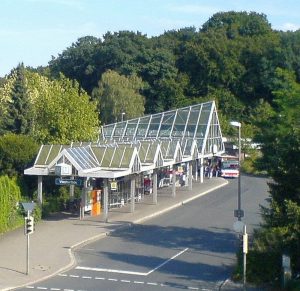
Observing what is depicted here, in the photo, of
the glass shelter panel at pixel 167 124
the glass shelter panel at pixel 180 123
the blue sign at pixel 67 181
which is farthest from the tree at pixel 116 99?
the blue sign at pixel 67 181

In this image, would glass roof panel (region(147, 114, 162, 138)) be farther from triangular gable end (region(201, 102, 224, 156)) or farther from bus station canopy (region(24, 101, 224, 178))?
triangular gable end (region(201, 102, 224, 156))

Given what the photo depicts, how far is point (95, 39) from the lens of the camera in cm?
12488

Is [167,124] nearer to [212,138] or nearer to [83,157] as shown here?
[212,138]

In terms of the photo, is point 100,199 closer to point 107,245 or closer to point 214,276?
point 107,245

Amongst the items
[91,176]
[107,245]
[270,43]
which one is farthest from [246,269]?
[270,43]

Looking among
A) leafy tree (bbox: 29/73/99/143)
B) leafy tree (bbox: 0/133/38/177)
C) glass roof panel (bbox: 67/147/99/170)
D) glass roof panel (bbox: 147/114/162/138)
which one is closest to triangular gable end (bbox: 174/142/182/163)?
leafy tree (bbox: 29/73/99/143)

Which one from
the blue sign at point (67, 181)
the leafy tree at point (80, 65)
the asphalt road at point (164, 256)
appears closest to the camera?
the asphalt road at point (164, 256)

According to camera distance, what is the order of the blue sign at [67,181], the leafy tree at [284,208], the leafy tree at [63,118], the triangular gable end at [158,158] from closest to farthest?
1. the leafy tree at [284,208]
2. the blue sign at [67,181]
3. the triangular gable end at [158,158]
4. the leafy tree at [63,118]

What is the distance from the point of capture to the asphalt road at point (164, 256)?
2960cm

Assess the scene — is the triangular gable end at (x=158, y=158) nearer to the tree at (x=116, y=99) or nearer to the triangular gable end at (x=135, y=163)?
the triangular gable end at (x=135, y=163)

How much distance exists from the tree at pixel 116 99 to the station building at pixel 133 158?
15.2 meters

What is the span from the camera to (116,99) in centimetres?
8888

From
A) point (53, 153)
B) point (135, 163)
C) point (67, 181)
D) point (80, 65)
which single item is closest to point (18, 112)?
point (53, 153)

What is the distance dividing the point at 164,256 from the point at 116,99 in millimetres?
54139
